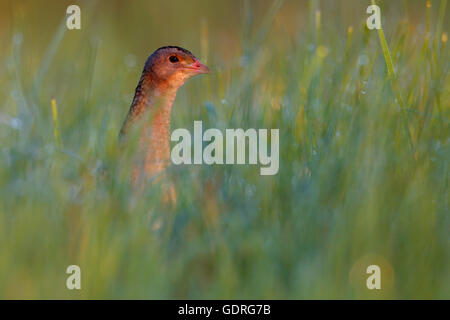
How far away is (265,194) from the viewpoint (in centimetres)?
320

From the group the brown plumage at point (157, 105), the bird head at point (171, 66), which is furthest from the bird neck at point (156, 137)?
the bird head at point (171, 66)

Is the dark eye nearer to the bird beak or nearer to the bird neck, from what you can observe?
the bird beak

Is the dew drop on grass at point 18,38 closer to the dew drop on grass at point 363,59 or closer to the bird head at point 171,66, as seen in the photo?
the bird head at point 171,66

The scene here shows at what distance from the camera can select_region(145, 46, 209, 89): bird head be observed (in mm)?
4070

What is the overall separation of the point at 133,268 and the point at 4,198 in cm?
76

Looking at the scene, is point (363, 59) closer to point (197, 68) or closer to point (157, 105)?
point (197, 68)

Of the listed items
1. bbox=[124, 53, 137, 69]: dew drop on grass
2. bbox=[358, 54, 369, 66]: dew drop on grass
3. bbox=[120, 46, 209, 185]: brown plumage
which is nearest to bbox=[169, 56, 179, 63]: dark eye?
bbox=[120, 46, 209, 185]: brown plumage

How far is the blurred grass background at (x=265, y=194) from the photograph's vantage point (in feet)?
8.96

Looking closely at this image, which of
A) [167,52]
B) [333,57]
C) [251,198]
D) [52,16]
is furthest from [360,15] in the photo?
[52,16]

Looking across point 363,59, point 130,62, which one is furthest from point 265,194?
point 130,62

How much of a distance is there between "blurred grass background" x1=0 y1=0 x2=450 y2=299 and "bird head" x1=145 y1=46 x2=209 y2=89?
27 centimetres

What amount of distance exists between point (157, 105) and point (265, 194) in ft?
2.58

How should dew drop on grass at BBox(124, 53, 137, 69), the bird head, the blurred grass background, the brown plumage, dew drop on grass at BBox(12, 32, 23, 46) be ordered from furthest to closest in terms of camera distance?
1. dew drop on grass at BBox(124, 53, 137, 69)
2. dew drop on grass at BBox(12, 32, 23, 46)
3. the bird head
4. the brown plumage
5. the blurred grass background

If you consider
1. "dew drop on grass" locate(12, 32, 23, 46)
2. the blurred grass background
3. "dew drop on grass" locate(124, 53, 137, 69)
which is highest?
"dew drop on grass" locate(124, 53, 137, 69)
